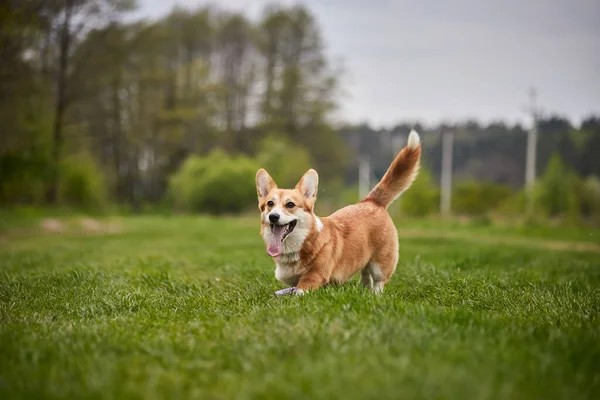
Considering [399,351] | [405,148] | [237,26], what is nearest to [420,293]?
[405,148]

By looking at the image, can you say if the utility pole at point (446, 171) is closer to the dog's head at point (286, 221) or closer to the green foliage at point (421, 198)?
the green foliage at point (421, 198)

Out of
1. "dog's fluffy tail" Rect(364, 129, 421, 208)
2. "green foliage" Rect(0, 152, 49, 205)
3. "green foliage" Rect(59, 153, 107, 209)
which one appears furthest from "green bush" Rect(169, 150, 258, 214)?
"dog's fluffy tail" Rect(364, 129, 421, 208)

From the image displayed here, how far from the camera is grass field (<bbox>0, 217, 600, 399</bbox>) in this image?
210 centimetres

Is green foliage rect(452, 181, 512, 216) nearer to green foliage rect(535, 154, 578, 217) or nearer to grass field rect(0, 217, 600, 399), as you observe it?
green foliage rect(535, 154, 578, 217)

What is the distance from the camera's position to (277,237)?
424 cm

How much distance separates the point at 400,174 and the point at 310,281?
65.7 inches

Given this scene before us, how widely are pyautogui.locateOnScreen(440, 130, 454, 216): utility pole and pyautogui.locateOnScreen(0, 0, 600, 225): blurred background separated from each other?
9cm

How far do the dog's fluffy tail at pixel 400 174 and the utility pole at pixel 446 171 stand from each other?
2445cm

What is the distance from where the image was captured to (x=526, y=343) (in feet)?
8.75

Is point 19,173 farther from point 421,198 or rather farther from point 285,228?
point 421,198

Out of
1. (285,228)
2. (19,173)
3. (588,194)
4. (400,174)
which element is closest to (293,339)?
(285,228)

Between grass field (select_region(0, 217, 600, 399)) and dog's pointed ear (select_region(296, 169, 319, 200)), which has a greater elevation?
dog's pointed ear (select_region(296, 169, 319, 200))

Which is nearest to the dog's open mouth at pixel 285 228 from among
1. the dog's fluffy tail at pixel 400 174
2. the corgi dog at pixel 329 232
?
the corgi dog at pixel 329 232

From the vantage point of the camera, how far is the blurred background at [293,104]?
1745 centimetres
